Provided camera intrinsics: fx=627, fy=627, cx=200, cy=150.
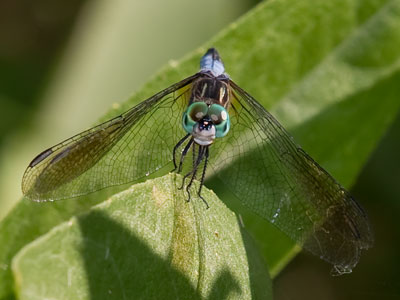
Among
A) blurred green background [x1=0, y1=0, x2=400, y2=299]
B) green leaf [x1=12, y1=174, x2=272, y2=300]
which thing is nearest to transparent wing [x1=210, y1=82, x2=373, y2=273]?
green leaf [x1=12, y1=174, x2=272, y2=300]

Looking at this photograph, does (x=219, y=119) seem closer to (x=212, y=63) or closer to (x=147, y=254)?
(x=212, y=63)

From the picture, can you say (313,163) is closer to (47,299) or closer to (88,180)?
(88,180)

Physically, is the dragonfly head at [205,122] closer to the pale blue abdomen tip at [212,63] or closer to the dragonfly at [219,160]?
the dragonfly at [219,160]

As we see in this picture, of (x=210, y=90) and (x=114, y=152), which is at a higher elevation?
(x=210, y=90)

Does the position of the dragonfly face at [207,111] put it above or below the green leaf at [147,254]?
above

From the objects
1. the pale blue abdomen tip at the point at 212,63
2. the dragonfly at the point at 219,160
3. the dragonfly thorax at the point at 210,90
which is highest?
the pale blue abdomen tip at the point at 212,63

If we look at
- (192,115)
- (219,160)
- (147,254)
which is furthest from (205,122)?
(147,254)

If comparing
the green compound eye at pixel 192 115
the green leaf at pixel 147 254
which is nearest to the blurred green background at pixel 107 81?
the green compound eye at pixel 192 115
